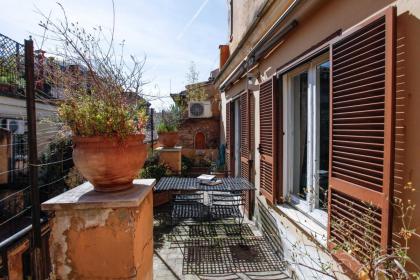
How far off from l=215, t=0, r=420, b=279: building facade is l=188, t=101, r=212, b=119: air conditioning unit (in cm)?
623

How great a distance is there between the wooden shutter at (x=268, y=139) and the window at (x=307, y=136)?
0.15m

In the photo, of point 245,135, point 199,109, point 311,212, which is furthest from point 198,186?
point 199,109

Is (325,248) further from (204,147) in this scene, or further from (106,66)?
(204,147)

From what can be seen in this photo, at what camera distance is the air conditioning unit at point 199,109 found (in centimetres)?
1076

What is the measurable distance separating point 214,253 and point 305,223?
1578 millimetres

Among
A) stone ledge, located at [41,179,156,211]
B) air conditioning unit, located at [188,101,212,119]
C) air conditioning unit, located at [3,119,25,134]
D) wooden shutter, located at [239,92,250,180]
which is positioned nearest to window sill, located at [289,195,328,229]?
stone ledge, located at [41,179,156,211]

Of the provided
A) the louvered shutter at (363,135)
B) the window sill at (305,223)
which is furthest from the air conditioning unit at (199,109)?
the louvered shutter at (363,135)

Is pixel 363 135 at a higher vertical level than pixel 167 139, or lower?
higher

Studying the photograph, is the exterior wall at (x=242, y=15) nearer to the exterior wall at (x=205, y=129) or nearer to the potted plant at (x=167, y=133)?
the potted plant at (x=167, y=133)

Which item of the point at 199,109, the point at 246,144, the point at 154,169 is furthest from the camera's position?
the point at 199,109

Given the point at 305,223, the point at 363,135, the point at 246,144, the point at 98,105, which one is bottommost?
the point at 305,223

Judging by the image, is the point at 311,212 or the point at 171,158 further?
the point at 171,158

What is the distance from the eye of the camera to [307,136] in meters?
3.21

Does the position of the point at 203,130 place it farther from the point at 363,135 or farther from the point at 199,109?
the point at 363,135
